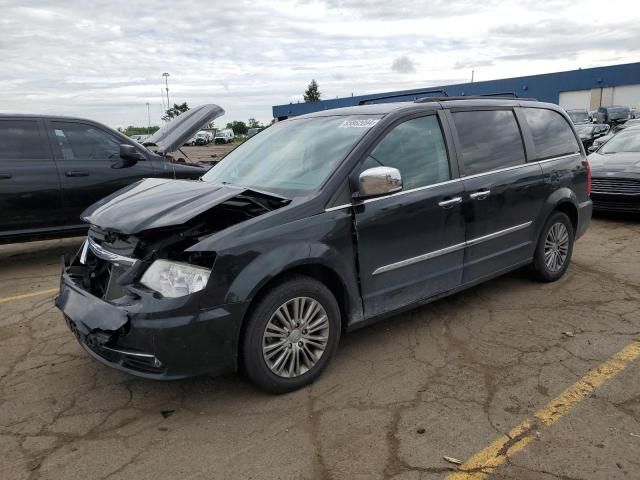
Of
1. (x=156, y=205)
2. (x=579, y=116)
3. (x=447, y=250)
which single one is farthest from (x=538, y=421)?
(x=579, y=116)

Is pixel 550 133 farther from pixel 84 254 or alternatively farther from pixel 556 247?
pixel 84 254

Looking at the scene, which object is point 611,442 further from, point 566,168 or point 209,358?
point 566,168

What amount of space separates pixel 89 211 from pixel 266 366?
1731mm

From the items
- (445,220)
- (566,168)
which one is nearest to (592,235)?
(566,168)

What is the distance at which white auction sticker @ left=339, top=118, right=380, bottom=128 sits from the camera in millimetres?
3840

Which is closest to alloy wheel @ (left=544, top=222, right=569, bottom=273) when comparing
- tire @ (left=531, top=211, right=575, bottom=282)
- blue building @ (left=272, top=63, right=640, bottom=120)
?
tire @ (left=531, top=211, right=575, bottom=282)

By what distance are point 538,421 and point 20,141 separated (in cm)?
629

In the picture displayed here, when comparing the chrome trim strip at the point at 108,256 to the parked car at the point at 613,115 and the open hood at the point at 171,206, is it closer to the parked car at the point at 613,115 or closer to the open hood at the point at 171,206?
the open hood at the point at 171,206

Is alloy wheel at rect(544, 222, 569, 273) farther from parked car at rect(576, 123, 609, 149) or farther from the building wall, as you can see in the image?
the building wall

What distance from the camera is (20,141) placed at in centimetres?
634

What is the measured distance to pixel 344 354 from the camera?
12.8ft

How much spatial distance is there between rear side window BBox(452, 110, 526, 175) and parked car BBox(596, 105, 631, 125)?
951 inches

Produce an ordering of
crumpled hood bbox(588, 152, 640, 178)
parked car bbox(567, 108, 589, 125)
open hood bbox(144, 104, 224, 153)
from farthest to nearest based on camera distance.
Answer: parked car bbox(567, 108, 589, 125), crumpled hood bbox(588, 152, 640, 178), open hood bbox(144, 104, 224, 153)

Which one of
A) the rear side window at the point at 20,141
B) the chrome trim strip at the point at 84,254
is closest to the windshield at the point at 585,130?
the rear side window at the point at 20,141
